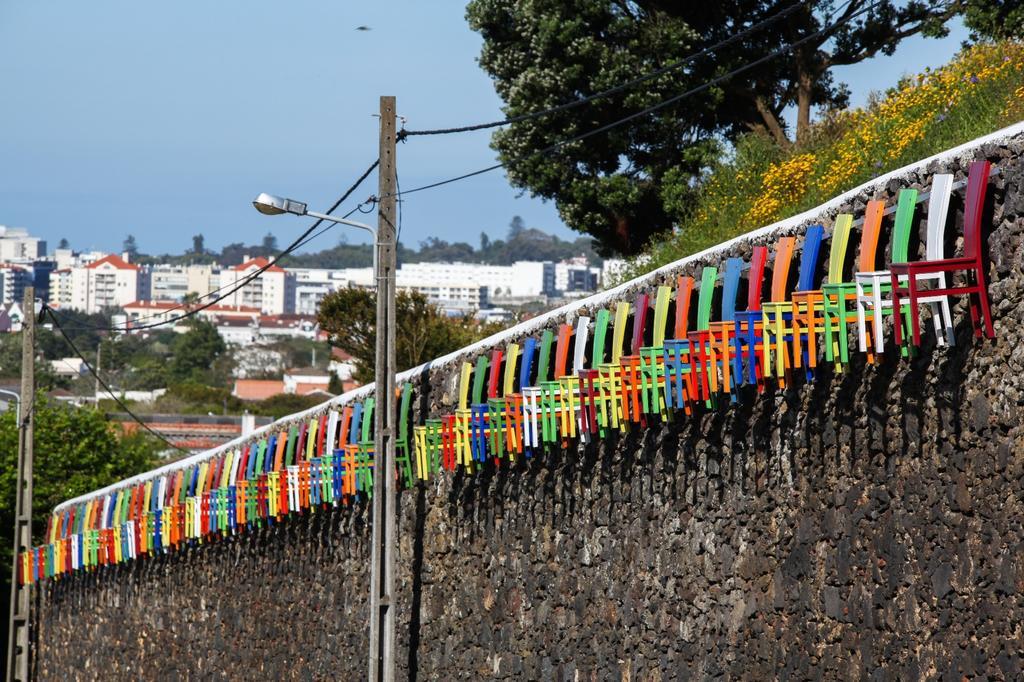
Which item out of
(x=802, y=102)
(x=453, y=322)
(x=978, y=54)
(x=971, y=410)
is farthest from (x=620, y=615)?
(x=453, y=322)

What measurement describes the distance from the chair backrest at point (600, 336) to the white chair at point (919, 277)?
10.6 feet

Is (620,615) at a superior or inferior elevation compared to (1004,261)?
inferior

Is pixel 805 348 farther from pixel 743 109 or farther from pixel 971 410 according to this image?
pixel 743 109

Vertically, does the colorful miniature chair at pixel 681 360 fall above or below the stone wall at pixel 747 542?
above

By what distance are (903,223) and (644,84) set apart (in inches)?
588

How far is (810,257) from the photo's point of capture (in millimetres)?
10414

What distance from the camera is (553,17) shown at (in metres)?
24.5

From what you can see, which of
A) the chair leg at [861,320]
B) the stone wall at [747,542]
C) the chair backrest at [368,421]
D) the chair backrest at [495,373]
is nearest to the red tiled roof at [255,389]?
the stone wall at [747,542]

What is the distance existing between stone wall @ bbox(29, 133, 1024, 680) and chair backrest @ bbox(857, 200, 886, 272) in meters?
0.18

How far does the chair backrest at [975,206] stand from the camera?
8.96m

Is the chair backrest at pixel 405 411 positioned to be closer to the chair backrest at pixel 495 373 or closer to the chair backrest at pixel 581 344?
the chair backrest at pixel 495 373

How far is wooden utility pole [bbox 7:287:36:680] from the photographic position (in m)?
26.7

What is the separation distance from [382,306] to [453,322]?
67.6ft

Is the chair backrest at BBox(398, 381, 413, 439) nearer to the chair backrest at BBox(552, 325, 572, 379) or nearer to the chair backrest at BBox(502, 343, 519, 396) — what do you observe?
the chair backrest at BBox(502, 343, 519, 396)
